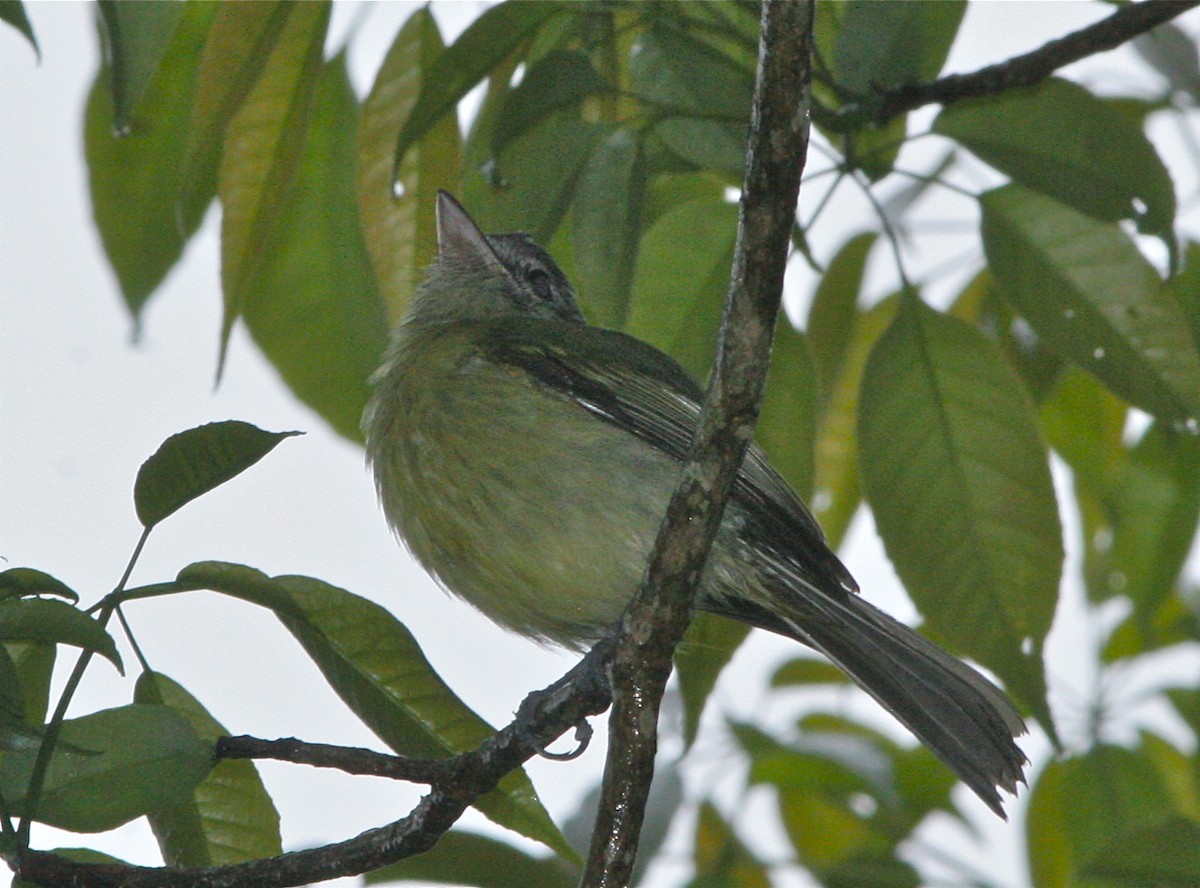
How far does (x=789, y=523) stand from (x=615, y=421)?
478 millimetres

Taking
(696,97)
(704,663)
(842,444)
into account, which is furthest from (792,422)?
(842,444)

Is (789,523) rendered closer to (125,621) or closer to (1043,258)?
(1043,258)

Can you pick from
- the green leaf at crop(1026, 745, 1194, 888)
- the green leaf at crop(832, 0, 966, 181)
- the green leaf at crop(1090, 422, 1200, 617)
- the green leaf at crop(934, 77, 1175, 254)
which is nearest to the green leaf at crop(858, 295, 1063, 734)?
the green leaf at crop(934, 77, 1175, 254)

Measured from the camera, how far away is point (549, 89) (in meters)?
2.59

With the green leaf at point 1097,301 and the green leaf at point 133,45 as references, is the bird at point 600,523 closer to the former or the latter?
the green leaf at point 1097,301

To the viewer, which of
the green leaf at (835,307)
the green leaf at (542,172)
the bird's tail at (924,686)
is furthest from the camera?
the green leaf at (835,307)

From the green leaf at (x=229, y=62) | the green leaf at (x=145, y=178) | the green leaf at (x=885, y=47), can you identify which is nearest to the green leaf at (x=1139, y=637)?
the green leaf at (x=885, y=47)

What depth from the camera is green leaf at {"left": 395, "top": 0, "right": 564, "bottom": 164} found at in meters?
2.60

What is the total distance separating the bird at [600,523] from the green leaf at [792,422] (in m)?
0.04

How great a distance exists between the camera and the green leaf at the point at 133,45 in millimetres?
2414

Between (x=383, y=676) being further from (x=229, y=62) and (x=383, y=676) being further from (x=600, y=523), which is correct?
(x=229, y=62)

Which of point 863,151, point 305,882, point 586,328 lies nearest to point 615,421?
point 586,328

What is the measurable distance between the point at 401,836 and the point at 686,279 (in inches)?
49.9

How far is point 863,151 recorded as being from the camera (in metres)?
3.35
